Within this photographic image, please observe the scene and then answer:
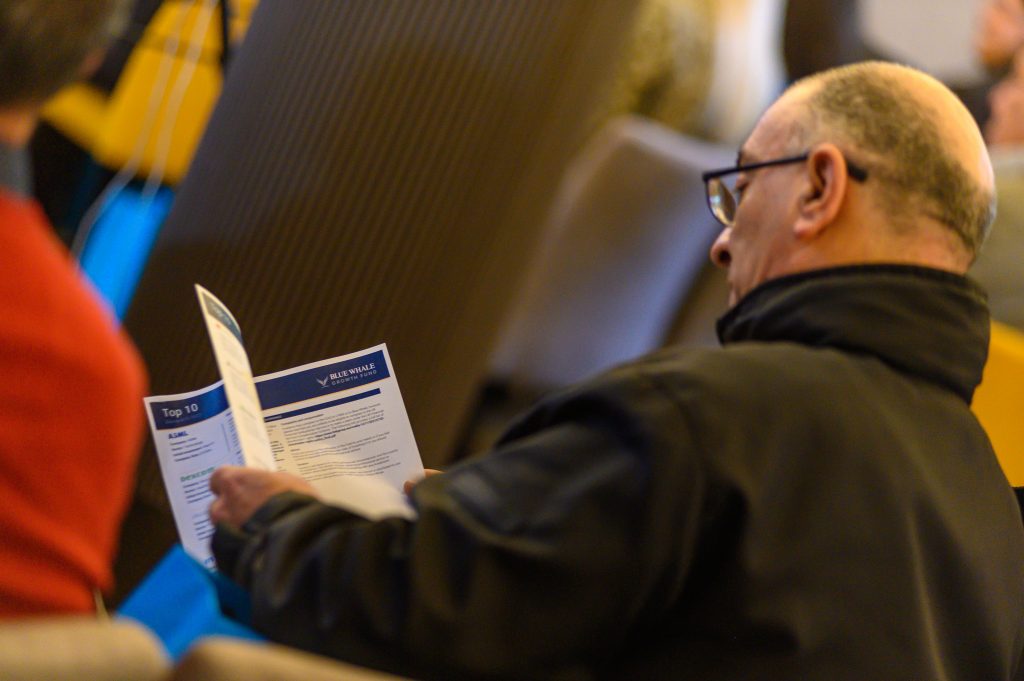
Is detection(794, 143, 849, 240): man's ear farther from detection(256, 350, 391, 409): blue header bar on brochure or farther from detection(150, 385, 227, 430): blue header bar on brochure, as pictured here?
detection(150, 385, 227, 430): blue header bar on brochure

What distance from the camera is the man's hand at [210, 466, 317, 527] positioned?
1142mm

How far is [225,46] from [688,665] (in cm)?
173

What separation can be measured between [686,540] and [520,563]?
5.1 inches

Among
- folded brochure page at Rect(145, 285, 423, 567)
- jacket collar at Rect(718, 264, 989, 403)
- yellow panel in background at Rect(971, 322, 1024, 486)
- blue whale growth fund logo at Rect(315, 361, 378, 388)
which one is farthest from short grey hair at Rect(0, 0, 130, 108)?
yellow panel in background at Rect(971, 322, 1024, 486)

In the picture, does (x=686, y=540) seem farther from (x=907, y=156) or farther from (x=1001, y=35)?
(x=1001, y=35)

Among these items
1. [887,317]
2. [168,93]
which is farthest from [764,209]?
[168,93]

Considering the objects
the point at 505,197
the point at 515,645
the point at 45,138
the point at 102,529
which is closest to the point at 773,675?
the point at 515,645

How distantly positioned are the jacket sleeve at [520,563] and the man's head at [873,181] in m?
0.33

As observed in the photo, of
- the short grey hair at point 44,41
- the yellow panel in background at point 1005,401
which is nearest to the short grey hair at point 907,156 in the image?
the yellow panel in background at point 1005,401

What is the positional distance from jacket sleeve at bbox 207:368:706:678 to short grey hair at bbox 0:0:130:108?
0.40 m

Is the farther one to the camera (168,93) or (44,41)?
(168,93)

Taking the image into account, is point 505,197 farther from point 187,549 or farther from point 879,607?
point 879,607

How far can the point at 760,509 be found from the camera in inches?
42.3

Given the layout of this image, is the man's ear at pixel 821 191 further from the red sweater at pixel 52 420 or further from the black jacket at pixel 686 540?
the red sweater at pixel 52 420
